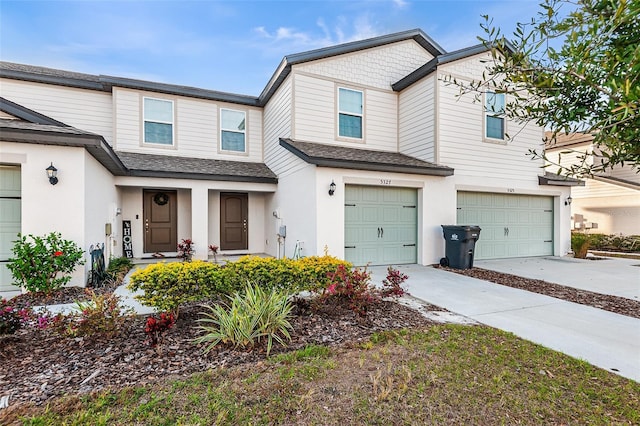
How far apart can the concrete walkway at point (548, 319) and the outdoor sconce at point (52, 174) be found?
21.0ft

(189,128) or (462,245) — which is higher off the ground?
(189,128)

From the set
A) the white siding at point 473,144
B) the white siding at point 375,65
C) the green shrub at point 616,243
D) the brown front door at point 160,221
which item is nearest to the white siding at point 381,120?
the white siding at point 375,65

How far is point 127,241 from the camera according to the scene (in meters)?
9.80

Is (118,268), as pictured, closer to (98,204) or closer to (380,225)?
(98,204)

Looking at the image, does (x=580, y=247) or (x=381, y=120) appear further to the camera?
(x=580, y=247)

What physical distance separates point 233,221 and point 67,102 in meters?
6.13

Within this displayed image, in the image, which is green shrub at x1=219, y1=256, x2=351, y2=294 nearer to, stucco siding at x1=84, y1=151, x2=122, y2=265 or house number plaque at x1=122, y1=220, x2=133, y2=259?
stucco siding at x1=84, y1=151, x2=122, y2=265

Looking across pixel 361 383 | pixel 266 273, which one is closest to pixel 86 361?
pixel 266 273

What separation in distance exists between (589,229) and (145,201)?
2079cm

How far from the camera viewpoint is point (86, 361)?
10.1ft

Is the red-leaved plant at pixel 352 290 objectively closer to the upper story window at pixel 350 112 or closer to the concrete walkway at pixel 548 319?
the concrete walkway at pixel 548 319

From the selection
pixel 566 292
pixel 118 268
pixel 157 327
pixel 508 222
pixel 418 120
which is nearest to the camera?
pixel 157 327

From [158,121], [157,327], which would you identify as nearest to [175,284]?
[157,327]

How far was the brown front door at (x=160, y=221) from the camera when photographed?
1023 cm
